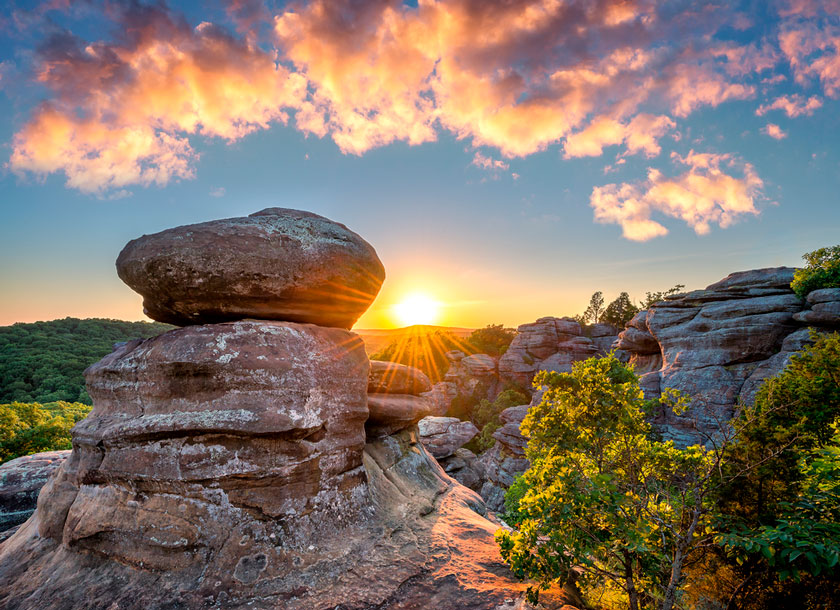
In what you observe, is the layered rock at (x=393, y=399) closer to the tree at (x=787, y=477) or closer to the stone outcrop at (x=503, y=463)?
the tree at (x=787, y=477)

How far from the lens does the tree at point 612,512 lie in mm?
4812

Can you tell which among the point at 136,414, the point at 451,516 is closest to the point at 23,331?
the point at 136,414

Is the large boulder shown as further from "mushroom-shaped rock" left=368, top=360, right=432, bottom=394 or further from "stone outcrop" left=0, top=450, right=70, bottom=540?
"stone outcrop" left=0, top=450, right=70, bottom=540

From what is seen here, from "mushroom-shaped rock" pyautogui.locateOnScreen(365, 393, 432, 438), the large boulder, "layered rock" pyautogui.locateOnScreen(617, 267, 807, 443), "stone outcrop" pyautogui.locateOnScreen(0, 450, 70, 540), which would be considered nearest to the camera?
"stone outcrop" pyautogui.locateOnScreen(0, 450, 70, 540)

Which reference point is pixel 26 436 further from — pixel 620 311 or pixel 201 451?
pixel 620 311

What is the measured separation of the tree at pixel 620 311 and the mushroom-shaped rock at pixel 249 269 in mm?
54976

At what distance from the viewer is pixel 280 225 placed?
24.0 ft

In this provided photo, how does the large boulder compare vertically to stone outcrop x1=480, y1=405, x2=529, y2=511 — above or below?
above

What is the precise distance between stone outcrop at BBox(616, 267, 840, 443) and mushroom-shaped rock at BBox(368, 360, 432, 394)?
17300mm

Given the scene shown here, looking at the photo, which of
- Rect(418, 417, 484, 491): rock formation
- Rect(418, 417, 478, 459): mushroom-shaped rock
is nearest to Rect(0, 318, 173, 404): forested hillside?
Rect(418, 417, 478, 459): mushroom-shaped rock

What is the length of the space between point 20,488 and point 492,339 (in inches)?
2128

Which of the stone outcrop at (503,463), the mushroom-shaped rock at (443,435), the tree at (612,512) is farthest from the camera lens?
the stone outcrop at (503,463)

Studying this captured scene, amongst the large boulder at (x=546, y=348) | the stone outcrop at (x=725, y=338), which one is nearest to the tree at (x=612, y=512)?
the stone outcrop at (x=725, y=338)

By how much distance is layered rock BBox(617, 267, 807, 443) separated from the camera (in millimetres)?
20016
